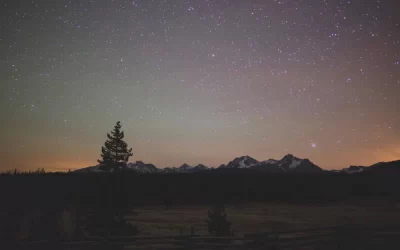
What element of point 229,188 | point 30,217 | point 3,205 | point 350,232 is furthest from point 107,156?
point 229,188

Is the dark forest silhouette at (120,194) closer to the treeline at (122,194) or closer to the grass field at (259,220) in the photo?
the treeline at (122,194)

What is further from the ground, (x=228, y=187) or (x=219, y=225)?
(x=219, y=225)

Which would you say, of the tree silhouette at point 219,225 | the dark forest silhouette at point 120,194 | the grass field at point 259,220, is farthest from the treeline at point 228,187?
the tree silhouette at point 219,225

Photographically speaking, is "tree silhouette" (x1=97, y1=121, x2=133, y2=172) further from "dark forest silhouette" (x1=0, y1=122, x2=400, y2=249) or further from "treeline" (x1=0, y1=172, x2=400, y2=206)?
"treeline" (x1=0, y1=172, x2=400, y2=206)

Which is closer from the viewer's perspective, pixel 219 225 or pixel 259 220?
pixel 219 225

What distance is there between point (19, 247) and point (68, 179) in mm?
55476

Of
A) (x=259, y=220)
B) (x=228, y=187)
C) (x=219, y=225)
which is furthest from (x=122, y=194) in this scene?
(x=228, y=187)

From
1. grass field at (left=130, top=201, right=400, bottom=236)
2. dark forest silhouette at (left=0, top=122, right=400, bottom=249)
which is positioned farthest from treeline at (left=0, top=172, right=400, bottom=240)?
grass field at (left=130, top=201, right=400, bottom=236)

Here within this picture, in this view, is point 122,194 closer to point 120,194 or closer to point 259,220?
point 120,194

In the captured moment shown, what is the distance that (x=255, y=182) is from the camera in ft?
333

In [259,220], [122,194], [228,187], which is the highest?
[122,194]

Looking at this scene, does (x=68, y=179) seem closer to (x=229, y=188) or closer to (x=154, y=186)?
(x=154, y=186)

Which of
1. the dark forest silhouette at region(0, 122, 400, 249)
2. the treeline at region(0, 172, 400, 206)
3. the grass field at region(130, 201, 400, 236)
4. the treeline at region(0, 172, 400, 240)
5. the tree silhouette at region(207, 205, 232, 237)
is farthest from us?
the treeline at region(0, 172, 400, 206)

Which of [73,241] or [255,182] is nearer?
[73,241]
